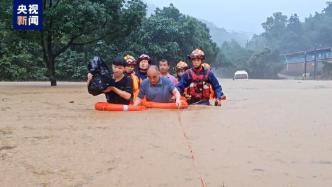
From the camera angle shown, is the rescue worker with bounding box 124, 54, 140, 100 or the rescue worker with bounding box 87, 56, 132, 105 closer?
the rescue worker with bounding box 87, 56, 132, 105

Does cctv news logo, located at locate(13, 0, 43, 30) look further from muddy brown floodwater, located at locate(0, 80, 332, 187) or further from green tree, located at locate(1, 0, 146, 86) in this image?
muddy brown floodwater, located at locate(0, 80, 332, 187)

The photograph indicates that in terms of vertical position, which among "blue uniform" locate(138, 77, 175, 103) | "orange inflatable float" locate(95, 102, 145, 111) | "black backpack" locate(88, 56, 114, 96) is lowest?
"orange inflatable float" locate(95, 102, 145, 111)

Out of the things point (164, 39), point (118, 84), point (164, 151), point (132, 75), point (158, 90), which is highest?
point (164, 39)

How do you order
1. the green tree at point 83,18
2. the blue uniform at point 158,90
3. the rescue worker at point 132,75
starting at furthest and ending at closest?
1. the green tree at point 83,18
2. the rescue worker at point 132,75
3. the blue uniform at point 158,90

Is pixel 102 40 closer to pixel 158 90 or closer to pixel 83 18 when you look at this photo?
pixel 83 18

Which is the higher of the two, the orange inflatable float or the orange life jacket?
the orange life jacket

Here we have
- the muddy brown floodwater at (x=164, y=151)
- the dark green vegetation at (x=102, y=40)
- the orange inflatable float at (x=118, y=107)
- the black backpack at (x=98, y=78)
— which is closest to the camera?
the muddy brown floodwater at (x=164, y=151)

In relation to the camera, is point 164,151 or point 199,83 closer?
point 164,151

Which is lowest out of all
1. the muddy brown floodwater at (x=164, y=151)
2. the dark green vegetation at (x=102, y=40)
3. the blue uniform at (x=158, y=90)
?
the muddy brown floodwater at (x=164, y=151)

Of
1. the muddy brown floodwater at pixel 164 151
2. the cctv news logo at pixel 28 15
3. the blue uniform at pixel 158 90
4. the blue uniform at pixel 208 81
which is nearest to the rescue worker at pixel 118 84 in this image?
the blue uniform at pixel 158 90

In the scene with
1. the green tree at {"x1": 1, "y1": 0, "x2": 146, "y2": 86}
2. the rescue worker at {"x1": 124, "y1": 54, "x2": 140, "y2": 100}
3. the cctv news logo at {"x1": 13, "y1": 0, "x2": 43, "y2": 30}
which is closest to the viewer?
the rescue worker at {"x1": 124, "y1": 54, "x2": 140, "y2": 100}

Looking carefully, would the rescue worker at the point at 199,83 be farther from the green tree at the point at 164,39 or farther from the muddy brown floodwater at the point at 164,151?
the green tree at the point at 164,39

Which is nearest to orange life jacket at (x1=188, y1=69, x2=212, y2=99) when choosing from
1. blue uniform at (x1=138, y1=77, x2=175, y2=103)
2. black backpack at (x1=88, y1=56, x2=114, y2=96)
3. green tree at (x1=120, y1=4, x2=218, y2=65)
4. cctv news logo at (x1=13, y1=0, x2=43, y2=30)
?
blue uniform at (x1=138, y1=77, x2=175, y2=103)

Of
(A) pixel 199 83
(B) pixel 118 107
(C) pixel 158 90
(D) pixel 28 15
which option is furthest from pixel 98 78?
(D) pixel 28 15
